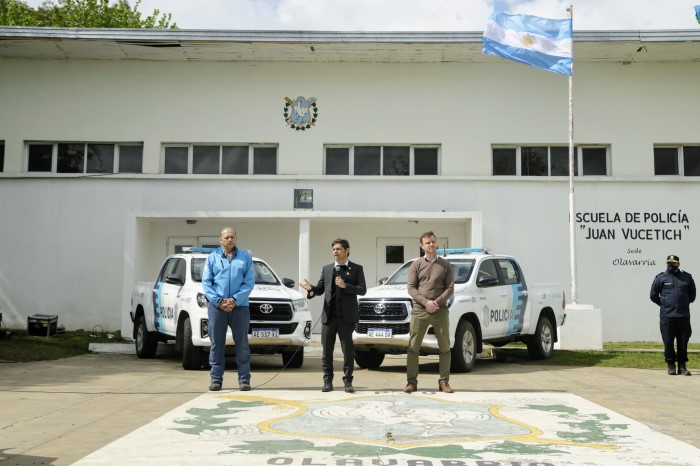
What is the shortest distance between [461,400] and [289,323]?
4.30m

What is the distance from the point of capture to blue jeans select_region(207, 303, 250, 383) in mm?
10242

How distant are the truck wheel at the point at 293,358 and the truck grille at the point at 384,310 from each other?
4.75 ft

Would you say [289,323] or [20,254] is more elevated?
[20,254]

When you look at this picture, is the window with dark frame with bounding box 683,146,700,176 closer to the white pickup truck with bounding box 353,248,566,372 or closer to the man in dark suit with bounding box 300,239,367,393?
the white pickup truck with bounding box 353,248,566,372

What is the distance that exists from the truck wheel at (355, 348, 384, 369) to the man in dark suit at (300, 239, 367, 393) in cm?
354

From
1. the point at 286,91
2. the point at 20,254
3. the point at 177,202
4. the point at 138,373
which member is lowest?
the point at 138,373

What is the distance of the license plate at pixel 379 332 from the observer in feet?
41.3

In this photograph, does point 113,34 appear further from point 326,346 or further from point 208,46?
point 326,346

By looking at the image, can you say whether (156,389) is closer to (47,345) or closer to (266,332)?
(266,332)

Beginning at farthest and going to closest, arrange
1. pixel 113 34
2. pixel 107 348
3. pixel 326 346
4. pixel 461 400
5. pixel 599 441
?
pixel 113 34, pixel 107 348, pixel 326 346, pixel 461 400, pixel 599 441

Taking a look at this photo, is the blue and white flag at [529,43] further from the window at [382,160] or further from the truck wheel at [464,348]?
the truck wheel at [464,348]

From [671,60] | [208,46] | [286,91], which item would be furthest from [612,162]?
[208,46]

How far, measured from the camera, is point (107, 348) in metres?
17.0

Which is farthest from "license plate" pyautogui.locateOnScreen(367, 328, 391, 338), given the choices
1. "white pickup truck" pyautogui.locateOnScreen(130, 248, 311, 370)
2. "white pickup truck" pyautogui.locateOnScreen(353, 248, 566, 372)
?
"white pickup truck" pyautogui.locateOnScreen(130, 248, 311, 370)
